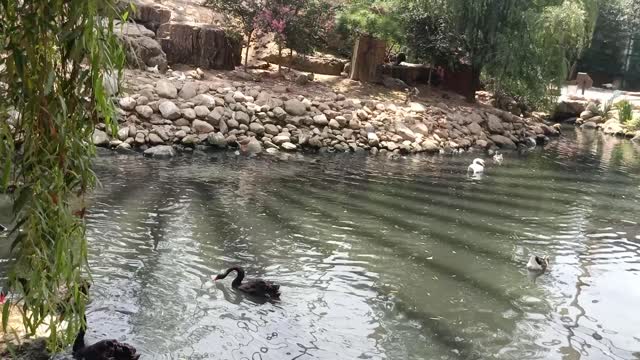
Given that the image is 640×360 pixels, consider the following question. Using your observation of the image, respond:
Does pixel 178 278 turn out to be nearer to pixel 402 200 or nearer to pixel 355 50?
pixel 402 200

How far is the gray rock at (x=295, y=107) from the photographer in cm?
1549

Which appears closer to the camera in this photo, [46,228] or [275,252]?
[46,228]

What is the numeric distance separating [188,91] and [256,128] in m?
1.74

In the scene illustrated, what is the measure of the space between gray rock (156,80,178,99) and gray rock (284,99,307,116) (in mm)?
2626

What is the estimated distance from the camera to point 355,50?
1912 cm

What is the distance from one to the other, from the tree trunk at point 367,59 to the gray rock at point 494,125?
3.62 m

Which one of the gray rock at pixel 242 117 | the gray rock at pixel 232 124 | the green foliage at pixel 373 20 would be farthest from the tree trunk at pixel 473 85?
the gray rock at pixel 232 124

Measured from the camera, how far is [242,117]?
14.5 m

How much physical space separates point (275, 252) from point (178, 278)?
1.42 m

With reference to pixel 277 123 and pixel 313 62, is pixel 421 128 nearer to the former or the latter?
pixel 277 123

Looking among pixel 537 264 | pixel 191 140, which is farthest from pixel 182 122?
pixel 537 264

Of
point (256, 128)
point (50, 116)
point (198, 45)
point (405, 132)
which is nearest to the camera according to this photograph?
point (50, 116)

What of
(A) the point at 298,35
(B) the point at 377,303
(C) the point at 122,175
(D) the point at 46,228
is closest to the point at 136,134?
(C) the point at 122,175

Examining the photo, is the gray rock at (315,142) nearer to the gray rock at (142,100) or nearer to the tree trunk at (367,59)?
the gray rock at (142,100)
